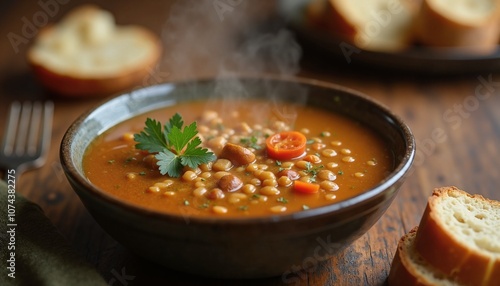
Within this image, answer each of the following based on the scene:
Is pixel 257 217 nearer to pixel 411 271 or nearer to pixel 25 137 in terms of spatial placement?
pixel 411 271

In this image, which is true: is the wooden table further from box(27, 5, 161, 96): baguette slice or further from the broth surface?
the broth surface

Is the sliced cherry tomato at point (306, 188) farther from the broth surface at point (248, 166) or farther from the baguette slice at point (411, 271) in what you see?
the baguette slice at point (411, 271)

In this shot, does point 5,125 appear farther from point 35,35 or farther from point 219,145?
point 219,145

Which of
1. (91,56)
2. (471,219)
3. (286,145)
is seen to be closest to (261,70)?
(91,56)

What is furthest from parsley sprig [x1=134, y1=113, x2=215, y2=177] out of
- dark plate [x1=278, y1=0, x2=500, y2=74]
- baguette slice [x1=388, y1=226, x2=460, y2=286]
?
dark plate [x1=278, y1=0, x2=500, y2=74]

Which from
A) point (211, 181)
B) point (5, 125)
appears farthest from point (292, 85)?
point (5, 125)

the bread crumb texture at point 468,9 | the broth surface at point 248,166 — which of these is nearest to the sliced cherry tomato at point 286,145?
the broth surface at point 248,166

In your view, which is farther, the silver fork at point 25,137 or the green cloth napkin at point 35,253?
the silver fork at point 25,137
